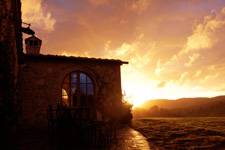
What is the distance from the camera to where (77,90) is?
1420 centimetres

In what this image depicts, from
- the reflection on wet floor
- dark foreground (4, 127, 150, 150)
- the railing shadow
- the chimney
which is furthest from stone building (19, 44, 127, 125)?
the chimney

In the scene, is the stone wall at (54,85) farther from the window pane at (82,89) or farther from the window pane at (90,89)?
the window pane at (82,89)

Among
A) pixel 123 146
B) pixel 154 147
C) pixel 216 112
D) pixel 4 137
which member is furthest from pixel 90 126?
pixel 216 112

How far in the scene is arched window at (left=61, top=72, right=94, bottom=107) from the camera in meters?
14.0

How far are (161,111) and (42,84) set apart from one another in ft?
65.3

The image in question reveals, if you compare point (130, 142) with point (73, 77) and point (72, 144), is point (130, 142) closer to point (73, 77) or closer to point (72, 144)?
point (72, 144)

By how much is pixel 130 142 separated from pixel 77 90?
5.87 meters

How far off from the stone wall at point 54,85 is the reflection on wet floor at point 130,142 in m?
3.86

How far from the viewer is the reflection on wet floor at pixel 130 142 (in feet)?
27.2

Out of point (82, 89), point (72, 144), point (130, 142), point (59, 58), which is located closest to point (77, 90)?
point (82, 89)

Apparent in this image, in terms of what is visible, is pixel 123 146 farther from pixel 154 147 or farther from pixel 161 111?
pixel 161 111

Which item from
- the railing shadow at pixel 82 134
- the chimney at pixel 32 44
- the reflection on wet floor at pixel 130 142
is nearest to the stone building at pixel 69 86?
the reflection on wet floor at pixel 130 142

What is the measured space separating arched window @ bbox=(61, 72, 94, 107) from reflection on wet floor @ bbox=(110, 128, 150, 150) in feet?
13.3

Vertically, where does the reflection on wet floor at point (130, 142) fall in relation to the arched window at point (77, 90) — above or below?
below
